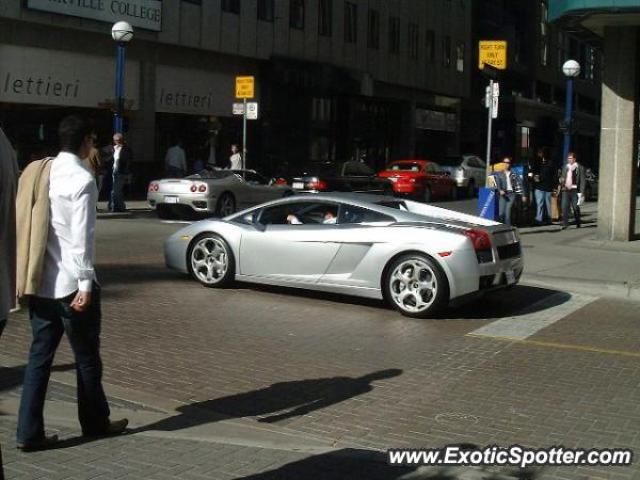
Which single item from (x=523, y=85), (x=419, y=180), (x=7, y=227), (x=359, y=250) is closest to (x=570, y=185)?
(x=419, y=180)

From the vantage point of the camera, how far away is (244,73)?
34.7 m

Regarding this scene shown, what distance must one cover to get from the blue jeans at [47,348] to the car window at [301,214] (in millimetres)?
5780

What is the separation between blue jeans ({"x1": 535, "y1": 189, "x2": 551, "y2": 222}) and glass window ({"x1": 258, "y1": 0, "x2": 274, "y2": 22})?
52.1ft

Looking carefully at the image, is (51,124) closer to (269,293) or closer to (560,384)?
(269,293)

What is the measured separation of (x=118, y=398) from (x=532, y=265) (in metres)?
9.11

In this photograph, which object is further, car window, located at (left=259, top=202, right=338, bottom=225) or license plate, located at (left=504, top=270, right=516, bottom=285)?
car window, located at (left=259, top=202, right=338, bottom=225)

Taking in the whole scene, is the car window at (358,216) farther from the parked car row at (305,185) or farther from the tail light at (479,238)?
the parked car row at (305,185)

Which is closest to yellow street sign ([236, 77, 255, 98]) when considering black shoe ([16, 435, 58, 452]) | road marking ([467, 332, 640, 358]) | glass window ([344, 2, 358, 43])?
glass window ([344, 2, 358, 43])

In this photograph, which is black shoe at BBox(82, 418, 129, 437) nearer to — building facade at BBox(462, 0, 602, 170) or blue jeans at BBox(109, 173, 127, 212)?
blue jeans at BBox(109, 173, 127, 212)

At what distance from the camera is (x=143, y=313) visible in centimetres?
976

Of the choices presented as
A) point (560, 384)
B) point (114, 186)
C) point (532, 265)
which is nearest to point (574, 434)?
point (560, 384)

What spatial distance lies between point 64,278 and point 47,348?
412 millimetres

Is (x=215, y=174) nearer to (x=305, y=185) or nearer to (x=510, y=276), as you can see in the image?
(x=305, y=185)

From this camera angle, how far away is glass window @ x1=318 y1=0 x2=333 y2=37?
3812cm
